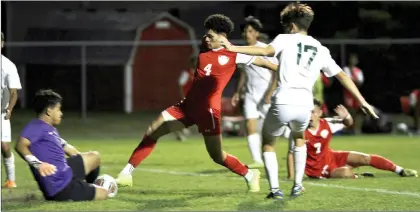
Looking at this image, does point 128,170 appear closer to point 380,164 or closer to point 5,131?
point 5,131

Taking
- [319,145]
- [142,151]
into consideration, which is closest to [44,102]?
[142,151]

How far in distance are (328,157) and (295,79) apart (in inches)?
103

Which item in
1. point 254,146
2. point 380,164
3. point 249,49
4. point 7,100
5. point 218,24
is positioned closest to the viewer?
point 249,49

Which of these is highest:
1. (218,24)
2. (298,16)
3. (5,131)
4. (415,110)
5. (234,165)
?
(298,16)

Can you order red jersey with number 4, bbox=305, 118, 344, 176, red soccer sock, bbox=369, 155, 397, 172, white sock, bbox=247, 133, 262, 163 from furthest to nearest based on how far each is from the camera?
white sock, bbox=247, 133, 262, 163 < red soccer sock, bbox=369, 155, 397, 172 < red jersey with number 4, bbox=305, 118, 344, 176

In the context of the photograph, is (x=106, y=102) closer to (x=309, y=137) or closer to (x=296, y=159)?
(x=309, y=137)

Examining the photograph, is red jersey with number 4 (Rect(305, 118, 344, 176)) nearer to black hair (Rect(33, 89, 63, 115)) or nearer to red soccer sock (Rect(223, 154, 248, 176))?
red soccer sock (Rect(223, 154, 248, 176))

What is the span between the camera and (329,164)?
36.3ft

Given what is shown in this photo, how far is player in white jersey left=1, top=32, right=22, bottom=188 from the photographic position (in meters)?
10.4

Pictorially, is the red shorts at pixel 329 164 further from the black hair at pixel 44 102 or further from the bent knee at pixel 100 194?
the black hair at pixel 44 102

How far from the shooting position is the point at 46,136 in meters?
8.79

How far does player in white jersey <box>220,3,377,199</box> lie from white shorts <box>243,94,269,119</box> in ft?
13.7

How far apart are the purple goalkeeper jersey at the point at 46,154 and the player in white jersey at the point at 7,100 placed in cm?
170

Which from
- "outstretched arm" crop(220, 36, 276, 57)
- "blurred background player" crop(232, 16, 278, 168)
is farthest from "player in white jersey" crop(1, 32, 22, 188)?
"blurred background player" crop(232, 16, 278, 168)
